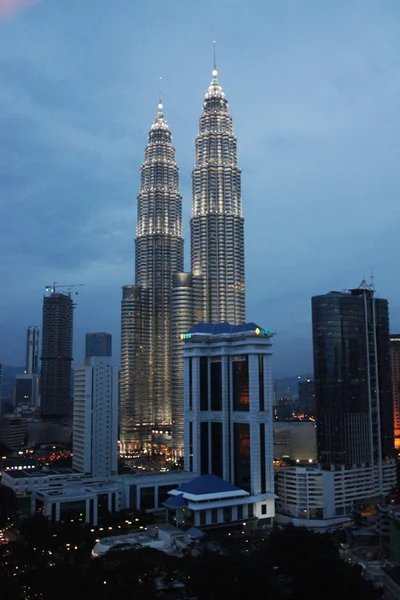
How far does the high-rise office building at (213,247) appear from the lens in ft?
441

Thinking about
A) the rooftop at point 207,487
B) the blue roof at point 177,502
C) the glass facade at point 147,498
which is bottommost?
the glass facade at point 147,498

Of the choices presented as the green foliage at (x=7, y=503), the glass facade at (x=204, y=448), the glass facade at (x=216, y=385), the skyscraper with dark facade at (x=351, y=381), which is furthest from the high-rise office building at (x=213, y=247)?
the green foliage at (x=7, y=503)

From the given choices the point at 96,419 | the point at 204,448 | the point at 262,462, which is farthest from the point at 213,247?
the point at 262,462

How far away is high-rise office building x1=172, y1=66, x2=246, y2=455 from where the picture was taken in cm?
13450

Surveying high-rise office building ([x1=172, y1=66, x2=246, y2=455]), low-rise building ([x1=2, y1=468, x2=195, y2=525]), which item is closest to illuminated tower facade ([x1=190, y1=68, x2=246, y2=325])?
high-rise office building ([x1=172, y1=66, x2=246, y2=455])

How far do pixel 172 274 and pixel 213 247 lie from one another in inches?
683

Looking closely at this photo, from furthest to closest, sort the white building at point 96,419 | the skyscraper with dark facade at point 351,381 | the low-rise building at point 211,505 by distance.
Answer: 1. the white building at point 96,419
2. the skyscraper with dark facade at point 351,381
3. the low-rise building at point 211,505

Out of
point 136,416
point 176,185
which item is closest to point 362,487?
point 136,416

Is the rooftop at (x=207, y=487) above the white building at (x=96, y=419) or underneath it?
underneath

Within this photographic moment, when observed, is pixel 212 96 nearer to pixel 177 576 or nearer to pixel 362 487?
pixel 362 487

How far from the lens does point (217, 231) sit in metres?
135

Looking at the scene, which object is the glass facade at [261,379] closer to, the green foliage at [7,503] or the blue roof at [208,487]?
the blue roof at [208,487]

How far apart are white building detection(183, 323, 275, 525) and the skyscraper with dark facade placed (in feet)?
A: 70.6

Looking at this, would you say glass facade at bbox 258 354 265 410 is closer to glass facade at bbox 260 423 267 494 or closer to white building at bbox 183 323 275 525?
white building at bbox 183 323 275 525
